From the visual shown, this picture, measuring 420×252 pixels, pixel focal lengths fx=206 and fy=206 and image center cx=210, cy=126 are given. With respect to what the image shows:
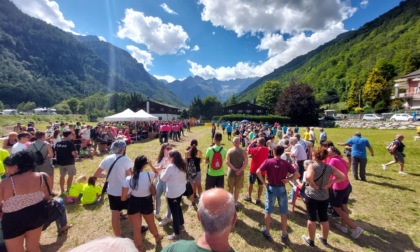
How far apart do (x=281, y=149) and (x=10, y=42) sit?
709 feet

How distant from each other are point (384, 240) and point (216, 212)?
16.8 ft

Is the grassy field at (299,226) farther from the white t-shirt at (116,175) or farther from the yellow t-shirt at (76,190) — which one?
the white t-shirt at (116,175)

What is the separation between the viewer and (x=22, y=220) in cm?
279

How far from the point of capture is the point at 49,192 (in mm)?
3199

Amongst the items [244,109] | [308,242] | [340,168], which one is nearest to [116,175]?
[308,242]

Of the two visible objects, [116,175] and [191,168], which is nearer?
[116,175]

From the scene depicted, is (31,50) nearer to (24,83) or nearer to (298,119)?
(24,83)

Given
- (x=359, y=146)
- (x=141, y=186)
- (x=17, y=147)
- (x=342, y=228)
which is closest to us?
(x=141, y=186)

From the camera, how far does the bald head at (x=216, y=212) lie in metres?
1.53

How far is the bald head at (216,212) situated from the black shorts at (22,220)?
2.78 m

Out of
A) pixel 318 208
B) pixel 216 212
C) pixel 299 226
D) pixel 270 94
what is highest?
pixel 270 94

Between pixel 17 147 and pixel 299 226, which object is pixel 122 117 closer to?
pixel 17 147

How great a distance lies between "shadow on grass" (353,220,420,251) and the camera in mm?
4266

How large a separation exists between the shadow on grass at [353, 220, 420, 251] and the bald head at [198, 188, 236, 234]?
4404 mm
